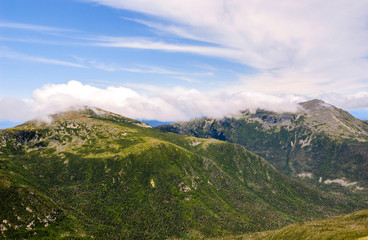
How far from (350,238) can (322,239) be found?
34.0 m

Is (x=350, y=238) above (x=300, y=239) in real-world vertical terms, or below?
above

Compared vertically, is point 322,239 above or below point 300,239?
above

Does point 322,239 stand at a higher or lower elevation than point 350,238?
lower

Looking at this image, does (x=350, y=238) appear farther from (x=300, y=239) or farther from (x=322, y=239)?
(x=300, y=239)

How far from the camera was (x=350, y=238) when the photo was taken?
12950 centimetres

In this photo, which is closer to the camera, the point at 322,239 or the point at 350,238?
the point at 350,238

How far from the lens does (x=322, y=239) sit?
158625 millimetres

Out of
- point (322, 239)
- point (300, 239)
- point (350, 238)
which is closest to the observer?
point (350, 238)

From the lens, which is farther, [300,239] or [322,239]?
[300,239]

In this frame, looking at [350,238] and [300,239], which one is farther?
[300,239]

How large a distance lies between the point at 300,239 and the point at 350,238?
78130 mm

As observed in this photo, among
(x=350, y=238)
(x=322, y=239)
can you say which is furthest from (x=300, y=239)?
(x=350, y=238)

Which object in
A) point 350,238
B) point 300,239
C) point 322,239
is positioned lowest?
point 300,239

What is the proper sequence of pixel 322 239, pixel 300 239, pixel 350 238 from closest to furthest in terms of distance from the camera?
pixel 350 238, pixel 322 239, pixel 300 239
